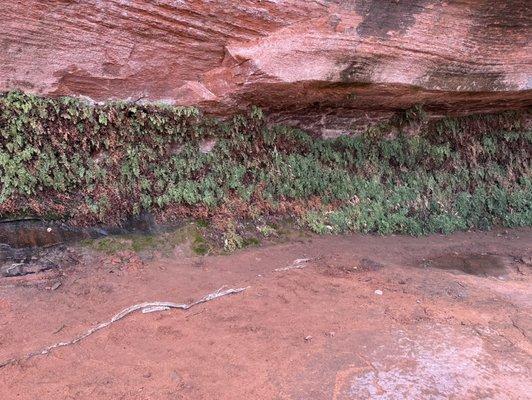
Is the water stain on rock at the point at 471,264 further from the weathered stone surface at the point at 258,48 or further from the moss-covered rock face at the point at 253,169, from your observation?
the weathered stone surface at the point at 258,48

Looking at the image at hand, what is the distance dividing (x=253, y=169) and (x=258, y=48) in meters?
1.94

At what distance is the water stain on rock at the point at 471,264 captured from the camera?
20.6 feet

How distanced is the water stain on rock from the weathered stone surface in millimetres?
2518

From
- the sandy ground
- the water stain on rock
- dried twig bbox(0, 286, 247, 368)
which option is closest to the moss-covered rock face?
the water stain on rock

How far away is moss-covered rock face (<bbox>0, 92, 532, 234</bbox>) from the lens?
5.53 meters

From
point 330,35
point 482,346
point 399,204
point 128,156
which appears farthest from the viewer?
point 399,204

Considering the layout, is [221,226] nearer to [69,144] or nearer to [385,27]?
[69,144]

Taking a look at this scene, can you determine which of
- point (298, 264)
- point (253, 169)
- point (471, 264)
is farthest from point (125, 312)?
point (471, 264)

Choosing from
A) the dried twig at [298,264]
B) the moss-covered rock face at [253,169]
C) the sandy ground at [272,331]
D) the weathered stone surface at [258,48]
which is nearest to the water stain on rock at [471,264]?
the sandy ground at [272,331]

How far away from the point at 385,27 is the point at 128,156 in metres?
3.69

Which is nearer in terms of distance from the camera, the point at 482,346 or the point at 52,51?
the point at 482,346

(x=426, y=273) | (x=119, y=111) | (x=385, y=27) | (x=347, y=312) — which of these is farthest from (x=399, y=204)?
(x=119, y=111)

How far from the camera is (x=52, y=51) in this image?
519cm

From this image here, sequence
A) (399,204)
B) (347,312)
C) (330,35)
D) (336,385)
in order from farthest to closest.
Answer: (399,204) < (330,35) < (347,312) < (336,385)
